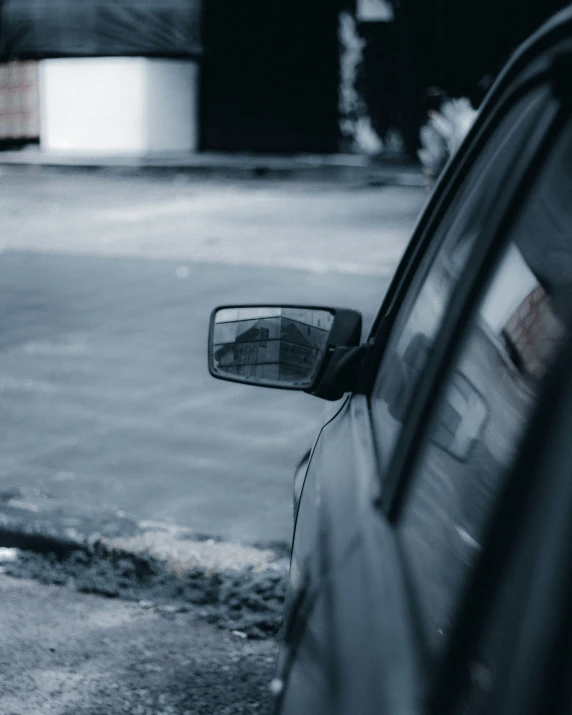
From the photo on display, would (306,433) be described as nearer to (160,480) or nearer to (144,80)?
(160,480)

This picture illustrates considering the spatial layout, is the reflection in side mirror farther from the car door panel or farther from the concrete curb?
the concrete curb

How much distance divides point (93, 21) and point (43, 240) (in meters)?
18.1

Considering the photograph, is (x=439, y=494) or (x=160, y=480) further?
(x=160, y=480)

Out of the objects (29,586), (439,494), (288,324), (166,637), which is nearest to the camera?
(439,494)

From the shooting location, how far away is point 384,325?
2.13 m

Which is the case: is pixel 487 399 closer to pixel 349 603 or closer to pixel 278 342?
pixel 349 603

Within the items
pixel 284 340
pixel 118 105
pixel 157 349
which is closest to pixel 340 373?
pixel 284 340

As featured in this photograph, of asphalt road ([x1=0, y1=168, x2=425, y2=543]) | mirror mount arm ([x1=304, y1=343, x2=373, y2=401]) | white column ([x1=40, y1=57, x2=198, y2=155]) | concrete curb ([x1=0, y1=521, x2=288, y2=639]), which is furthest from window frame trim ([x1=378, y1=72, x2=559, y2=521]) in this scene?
white column ([x1=40, y1=57, x2=198, y2=155])

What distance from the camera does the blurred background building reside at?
Result: 2823 cm

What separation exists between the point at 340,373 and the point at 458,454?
0.68 metres

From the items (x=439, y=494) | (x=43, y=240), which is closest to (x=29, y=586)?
(x=439, y=494)

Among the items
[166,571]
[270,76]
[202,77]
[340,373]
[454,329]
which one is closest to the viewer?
[454,329]

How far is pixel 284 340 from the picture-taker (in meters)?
2.12

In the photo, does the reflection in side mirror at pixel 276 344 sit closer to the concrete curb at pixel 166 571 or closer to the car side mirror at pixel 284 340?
the car side mirror at pixel 284 340
